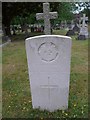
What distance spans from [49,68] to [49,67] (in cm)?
2

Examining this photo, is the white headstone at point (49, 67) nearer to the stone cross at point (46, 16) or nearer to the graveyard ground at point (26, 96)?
the graveyard ground at point (26, 96)

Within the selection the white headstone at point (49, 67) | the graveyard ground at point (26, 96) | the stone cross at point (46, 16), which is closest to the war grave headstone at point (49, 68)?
the white headstone at point (49, 67)

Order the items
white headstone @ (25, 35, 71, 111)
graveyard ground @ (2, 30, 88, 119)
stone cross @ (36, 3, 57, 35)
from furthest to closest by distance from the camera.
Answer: stone cross @ (36, 3, 57, 35), graveyard ground @ (2, 30, 88, 119), white headstone @ (25, 35, 71, 111)

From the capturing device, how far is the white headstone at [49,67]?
501cm

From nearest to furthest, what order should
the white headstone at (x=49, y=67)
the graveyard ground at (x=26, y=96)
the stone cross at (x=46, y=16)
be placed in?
1. the white headstone at (x=49, y=67)
2. the graveyard ground at (x=26, y=96)
3. the stone cross at (x=46, y=16)

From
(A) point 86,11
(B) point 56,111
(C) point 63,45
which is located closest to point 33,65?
(C) point 63,45

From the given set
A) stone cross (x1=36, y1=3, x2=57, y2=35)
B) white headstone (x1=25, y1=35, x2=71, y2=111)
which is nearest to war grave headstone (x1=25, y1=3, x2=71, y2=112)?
white headstone (x1=25, y1=35, x2=71, y2=111)

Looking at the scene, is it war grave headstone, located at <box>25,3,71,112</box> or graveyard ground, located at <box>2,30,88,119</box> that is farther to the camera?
graveyard ground, located at <box>2,30,88,119</box>

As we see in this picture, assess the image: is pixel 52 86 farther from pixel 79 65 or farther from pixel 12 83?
pixel 79 65

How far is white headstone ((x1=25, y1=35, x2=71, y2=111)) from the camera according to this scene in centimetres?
501

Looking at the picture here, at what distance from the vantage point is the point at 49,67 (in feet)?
16.8

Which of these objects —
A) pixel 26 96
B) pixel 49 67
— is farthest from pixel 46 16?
pixel 49 67

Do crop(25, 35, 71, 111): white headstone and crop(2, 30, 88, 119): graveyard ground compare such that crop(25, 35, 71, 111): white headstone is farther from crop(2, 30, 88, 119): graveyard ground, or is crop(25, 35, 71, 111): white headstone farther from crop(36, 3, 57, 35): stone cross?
crop(36, 3, 57, 35): stone cross

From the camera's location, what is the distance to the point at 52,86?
5273 millimetres
